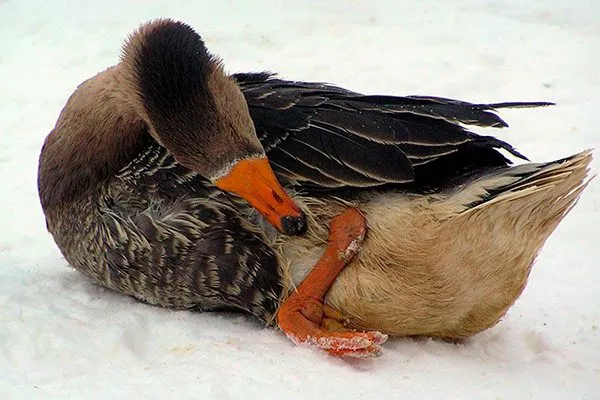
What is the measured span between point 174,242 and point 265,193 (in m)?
0.59

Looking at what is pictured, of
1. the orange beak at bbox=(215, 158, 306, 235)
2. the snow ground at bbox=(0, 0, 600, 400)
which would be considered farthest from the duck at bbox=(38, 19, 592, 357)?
the snow ground at bbox=(0, 0, 600, 400)

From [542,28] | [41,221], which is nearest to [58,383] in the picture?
[41,221]

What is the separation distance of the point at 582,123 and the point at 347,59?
95.7 inches

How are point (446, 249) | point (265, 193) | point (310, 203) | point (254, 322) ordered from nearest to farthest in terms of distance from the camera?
point (265, 193) < point (446, 249) < point (310, 203) < point (254, 322)

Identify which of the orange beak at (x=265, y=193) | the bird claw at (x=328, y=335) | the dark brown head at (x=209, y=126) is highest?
the dark brown head at (x=209, y=126)

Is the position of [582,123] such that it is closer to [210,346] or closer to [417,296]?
[417,296]

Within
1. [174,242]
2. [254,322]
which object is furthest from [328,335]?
[174,242]

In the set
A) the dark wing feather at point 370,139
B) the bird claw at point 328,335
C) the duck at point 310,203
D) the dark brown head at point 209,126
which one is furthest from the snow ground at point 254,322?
the dark wing feather at point 370,139

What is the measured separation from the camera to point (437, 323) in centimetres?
378

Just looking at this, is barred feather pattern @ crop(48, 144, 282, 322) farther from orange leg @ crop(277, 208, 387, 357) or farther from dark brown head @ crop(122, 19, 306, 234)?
dark brown head @ crop(122, 19, 306, 234)

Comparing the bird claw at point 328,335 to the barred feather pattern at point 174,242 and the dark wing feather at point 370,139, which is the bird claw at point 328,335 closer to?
the barred feather pattern at point 174,242

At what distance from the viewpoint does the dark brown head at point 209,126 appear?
11.4ft

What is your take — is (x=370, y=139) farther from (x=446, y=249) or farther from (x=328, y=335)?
(x=328, y=335)

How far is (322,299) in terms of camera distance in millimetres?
3783
